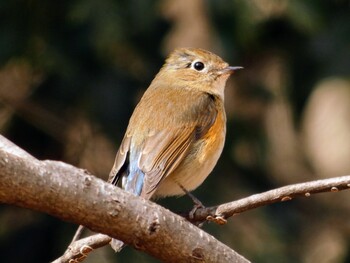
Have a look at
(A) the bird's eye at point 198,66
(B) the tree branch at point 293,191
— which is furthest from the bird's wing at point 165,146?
(B) the tree branch at point 293,191

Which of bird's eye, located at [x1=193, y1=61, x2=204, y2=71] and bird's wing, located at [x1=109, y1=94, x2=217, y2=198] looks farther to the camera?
bird's eye, located at [x1=193, y1=61, x2=204, y2=71]

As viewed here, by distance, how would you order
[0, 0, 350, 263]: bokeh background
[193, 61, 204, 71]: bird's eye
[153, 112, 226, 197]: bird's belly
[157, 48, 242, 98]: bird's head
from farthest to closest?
[0, 0, 350, 263]: bokeh background < [193, 61, 204, 71]: bird's eye < [157, 48, 242, 98]: bird's head < [153, 112, 226, 197]: bird's belly

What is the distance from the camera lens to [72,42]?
21.5ft

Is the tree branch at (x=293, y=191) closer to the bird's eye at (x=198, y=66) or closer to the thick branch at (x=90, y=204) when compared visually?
the thick branch at (x=90, y=204)

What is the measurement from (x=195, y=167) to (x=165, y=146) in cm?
18

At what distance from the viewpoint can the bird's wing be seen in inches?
193

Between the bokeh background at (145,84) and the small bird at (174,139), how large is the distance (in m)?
0.63

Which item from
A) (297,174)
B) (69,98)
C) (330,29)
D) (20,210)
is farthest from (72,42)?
(297,174)

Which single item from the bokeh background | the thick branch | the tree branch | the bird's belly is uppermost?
the bokeh background

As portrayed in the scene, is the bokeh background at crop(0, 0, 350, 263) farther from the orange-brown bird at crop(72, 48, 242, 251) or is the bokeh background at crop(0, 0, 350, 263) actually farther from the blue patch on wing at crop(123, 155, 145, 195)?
the blue patch on wing at crop(123, 155, 145, 195)

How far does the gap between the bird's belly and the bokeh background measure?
3.06 ft

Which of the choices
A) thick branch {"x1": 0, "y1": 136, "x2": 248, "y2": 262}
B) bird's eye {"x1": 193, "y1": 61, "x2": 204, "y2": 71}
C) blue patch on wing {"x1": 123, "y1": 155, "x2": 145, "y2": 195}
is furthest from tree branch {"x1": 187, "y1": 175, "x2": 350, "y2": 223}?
bird's eye {"x1": 193, "y1": 61, "x2": 204, "y2": 71}

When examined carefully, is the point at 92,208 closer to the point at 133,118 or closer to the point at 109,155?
the point at 133,118

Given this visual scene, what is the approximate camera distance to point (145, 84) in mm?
6762
